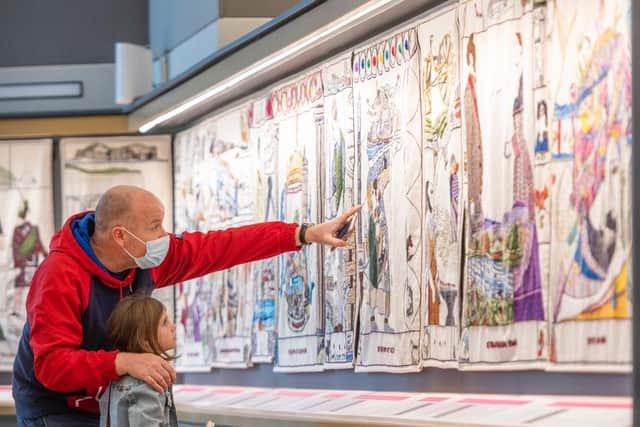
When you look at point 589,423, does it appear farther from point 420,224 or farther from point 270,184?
point 270,184

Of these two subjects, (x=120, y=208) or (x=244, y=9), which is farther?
(x=244, y=9)

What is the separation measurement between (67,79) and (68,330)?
569 centimetres

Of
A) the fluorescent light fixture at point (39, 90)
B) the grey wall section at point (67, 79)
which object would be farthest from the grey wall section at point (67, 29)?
the fluorescent light fixture at point (39, 90)

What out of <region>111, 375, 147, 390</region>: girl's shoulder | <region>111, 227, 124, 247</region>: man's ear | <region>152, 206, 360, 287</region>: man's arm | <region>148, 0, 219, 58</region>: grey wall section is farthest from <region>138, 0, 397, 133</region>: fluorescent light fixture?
<region>111, 375, 147, 390</region>: girl's shoulder

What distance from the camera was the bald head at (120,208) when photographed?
4668 mm

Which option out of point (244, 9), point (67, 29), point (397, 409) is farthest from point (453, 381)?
point (67, 29)

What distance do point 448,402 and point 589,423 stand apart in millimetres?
1154

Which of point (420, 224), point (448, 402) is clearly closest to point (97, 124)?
point (420, 224)

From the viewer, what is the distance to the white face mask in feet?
15.4

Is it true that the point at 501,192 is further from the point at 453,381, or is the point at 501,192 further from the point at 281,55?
the point at 281,55

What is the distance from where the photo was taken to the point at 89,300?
4.52 metres

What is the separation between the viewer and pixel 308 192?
6.71m

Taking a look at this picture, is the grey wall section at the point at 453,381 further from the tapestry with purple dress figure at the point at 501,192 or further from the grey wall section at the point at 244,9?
the grey wall section at the point at 244,9

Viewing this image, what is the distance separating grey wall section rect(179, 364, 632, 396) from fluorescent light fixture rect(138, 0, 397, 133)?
1.65 metres
